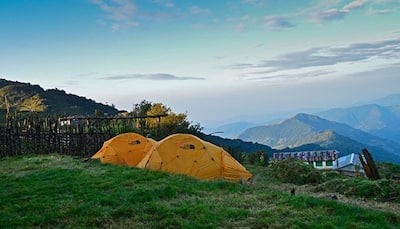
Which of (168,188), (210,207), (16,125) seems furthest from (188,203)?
(16,125)

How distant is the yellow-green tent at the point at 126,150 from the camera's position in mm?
17344

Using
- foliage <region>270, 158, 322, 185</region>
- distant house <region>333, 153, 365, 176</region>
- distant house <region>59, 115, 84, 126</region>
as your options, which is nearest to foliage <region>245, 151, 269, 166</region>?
distant house <region>333, 153, 365, 176</region>

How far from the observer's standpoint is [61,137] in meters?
20.9

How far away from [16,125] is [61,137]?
2507 mm

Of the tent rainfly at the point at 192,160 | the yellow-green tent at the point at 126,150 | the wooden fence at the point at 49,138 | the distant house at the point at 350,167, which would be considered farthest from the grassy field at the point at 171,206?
the wooden fence at the point at 49,138

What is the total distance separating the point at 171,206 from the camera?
792 centimetres

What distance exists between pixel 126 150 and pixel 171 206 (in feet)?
32.9

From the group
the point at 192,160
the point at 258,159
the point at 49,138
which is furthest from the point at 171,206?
the point at 258,159

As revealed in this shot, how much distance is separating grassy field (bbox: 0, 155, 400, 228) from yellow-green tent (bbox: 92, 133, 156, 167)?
6.10 metres

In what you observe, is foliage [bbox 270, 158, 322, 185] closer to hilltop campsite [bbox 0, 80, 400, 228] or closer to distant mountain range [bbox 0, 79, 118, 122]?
hilltop campsite [bbox 0, 80, 400, 228]

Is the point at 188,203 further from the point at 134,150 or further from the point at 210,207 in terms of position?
the point at 134,150

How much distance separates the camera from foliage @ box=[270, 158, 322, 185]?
47.6 feet

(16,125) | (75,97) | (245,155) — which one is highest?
(75,97)

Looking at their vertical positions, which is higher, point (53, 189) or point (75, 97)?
point (75, 97)
